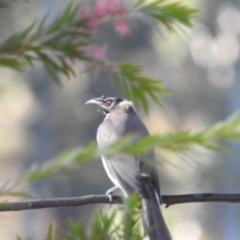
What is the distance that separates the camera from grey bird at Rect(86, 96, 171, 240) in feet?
6.63

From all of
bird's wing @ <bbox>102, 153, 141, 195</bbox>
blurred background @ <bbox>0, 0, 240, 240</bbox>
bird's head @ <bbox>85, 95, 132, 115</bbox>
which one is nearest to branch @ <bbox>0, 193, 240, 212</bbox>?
bird's wing @ <bbox>102, 153, 141, 195</bbox>

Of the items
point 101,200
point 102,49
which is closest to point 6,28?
point 101,200

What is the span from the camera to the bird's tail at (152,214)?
177cm

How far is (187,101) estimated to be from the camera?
34.0ft

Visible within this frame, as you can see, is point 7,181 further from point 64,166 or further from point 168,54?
point 168,54

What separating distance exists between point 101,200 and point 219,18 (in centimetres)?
922

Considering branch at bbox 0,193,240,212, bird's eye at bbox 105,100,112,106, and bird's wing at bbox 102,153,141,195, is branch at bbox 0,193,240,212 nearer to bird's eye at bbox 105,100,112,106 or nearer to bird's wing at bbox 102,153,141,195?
bird's wing at bbox 102,153,141,195

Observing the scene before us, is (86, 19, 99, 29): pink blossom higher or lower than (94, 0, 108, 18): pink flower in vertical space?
lower

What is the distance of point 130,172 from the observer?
2.98m

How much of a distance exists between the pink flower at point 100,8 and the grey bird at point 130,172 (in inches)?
22.7

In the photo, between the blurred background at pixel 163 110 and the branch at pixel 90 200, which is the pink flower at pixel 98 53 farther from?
the blurred background at pixel 163 110

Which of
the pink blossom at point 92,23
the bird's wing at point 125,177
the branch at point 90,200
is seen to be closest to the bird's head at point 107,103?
the bird's wing at point 125,177

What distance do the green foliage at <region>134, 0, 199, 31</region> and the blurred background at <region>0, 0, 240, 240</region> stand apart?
7789mm

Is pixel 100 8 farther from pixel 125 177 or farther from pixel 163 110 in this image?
pixel 163 110
